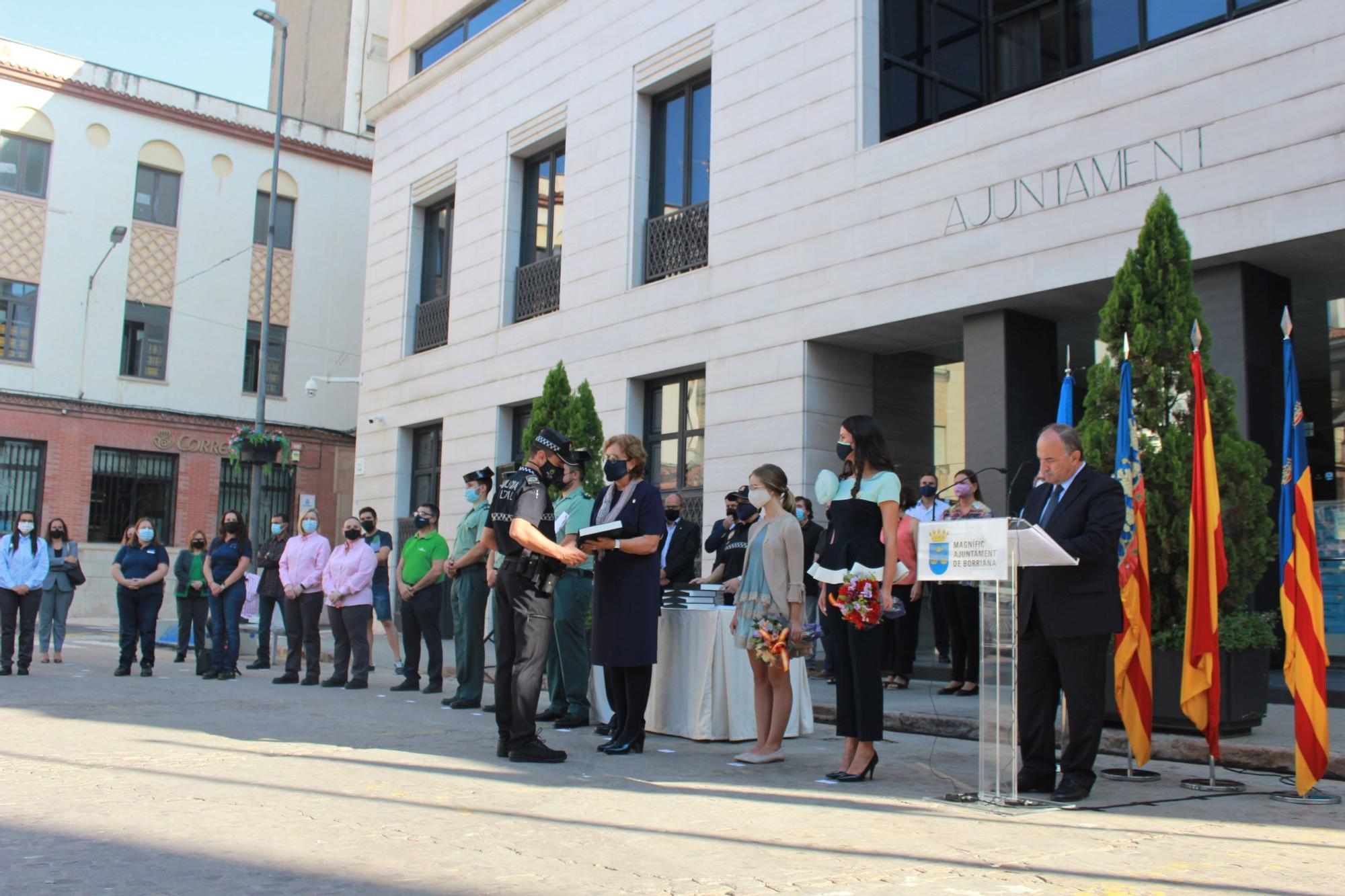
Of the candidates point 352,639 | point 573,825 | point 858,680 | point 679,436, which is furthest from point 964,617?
point 679,436

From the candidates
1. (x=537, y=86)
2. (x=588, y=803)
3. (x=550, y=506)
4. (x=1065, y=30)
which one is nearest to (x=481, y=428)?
(x=537, y=86)

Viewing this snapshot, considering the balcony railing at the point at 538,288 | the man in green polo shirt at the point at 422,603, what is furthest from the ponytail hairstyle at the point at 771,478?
the balcony railing at the point at 538,288

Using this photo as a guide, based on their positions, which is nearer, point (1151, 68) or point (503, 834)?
point (503, 834)

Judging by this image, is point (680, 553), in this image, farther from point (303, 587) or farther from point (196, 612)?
point (196, 612)

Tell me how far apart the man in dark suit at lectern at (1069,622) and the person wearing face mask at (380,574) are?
25.1ft

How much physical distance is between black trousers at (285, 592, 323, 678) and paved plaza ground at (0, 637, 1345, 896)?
4256mm

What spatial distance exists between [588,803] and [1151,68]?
928 cm

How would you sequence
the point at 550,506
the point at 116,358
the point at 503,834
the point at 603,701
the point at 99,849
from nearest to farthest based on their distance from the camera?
the point at 99,849, the point at 503,834, the point at 550,506, the point at 603,701, the point at 116,358

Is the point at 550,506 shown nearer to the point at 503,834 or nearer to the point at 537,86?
the point at 503,834

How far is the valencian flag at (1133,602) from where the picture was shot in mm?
7078

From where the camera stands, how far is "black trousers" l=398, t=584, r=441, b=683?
39.4 feet

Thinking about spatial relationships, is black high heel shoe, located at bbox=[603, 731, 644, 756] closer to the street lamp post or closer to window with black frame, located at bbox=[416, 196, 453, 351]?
window with black frame, located at bbox=[416, 196, 453, 351]

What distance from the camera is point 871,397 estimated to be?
15273 mm

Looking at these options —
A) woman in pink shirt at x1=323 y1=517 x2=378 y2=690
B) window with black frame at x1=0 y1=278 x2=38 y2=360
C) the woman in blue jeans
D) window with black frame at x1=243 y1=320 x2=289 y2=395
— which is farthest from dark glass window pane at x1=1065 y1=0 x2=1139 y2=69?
window with black frame at x1=0 y1=278 x2=38 y2=360
